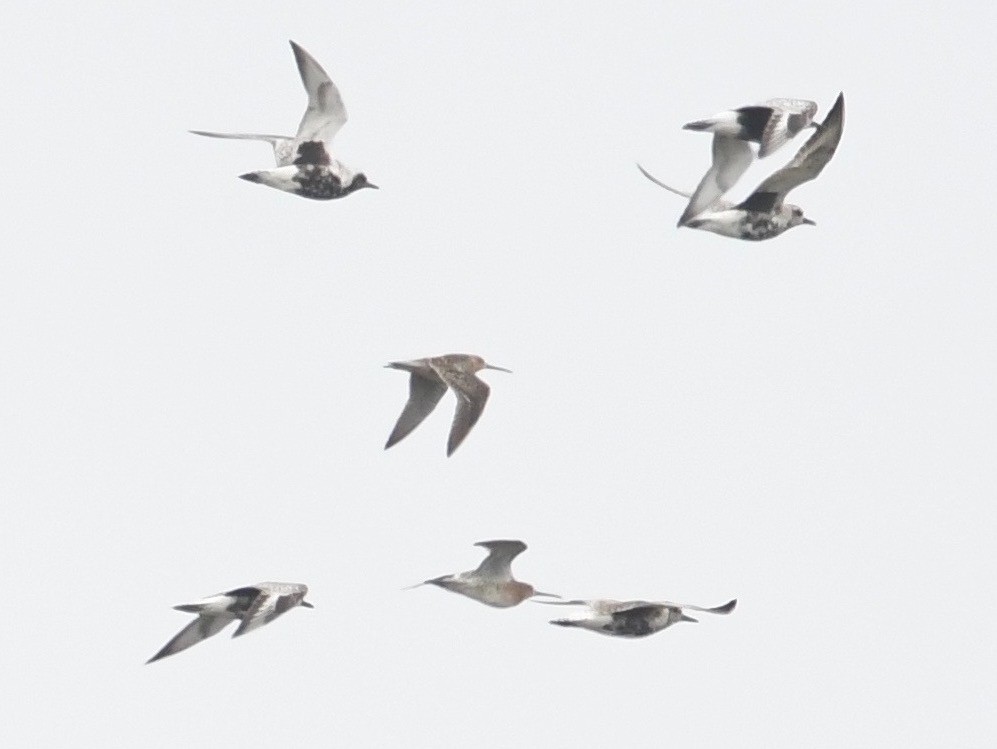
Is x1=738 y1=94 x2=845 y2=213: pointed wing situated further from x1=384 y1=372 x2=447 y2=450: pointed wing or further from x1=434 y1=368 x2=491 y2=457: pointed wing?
x1=384 y1=372 x2=447 y2=450: pointed wing

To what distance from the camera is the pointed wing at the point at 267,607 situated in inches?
1025

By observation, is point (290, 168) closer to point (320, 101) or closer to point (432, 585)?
point (320, 101)

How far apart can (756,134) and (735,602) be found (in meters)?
6.18

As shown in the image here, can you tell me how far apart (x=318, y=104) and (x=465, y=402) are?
4.83 metres

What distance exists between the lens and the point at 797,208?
97.8ft

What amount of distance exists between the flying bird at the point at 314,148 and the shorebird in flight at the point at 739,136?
15.4 ft

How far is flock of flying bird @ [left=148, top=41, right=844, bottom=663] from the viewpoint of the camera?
1053 inches

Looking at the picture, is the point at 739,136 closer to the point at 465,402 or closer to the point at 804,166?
the point at 804,166

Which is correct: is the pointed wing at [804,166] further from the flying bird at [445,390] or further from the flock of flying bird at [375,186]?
the flying bird at [445,390]

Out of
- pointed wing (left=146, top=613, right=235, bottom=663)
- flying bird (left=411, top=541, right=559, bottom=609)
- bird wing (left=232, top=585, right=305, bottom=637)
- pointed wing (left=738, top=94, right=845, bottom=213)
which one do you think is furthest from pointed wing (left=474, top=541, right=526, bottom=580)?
pointed wing (left=738, top=94, right=845, bottom=213)

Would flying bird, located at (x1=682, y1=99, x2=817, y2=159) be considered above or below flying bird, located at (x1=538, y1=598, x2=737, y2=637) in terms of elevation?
above

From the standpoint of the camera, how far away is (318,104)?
98.6 ft

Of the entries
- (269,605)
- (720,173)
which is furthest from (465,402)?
(720,173)

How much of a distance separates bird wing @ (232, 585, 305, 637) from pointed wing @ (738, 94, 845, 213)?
7.66 m
